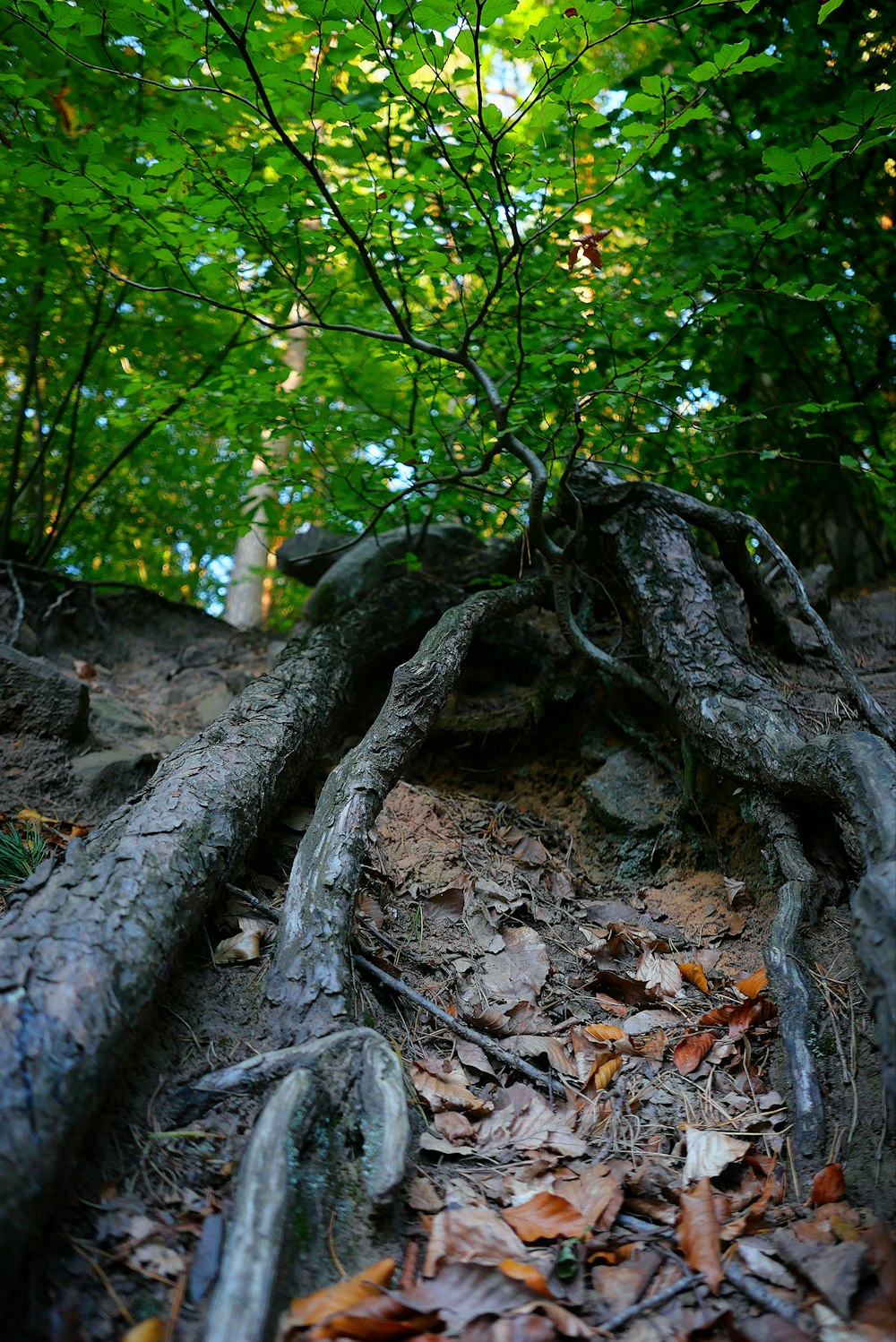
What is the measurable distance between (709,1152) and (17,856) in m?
2.48

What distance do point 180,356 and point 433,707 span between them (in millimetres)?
3596

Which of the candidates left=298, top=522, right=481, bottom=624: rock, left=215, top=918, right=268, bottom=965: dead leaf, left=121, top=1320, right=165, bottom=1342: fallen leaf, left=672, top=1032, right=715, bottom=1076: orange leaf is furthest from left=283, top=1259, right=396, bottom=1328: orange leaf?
left=298, top=522, right=481, bottom=624: rock

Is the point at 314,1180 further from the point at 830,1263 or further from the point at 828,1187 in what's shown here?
the point at 828,1187

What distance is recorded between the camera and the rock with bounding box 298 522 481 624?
4527 millimetres

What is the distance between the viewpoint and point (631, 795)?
11.8 feet

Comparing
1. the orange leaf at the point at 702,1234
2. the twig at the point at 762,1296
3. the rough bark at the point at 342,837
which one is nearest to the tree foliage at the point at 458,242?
the rough bark at the point at 342,837

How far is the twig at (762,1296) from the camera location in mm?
1467

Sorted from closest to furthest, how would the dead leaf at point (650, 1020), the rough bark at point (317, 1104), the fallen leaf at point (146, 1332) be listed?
the fallen leaf at point (146, 1332) → the rough bark at point (317, 1104) → the dead leaf at point (650, 1020)

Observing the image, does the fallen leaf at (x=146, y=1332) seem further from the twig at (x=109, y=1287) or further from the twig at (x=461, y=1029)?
the twig at (x=461, y=1029)

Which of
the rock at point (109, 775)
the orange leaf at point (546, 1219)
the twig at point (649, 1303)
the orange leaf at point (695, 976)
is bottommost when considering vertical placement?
the twig at point (649, 1303)

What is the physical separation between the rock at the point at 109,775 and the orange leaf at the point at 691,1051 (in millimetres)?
2546

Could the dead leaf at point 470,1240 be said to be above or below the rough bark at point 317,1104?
below

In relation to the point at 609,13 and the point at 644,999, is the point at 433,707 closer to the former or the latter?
the point at 644,999

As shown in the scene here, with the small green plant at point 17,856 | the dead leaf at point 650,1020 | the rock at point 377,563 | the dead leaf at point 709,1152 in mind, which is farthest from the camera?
the rock at point 377,563
